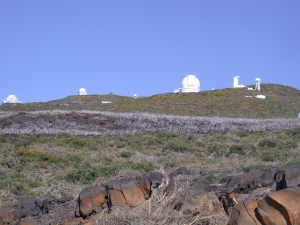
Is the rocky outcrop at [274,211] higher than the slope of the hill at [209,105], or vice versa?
the slope of the hill at [209,105]

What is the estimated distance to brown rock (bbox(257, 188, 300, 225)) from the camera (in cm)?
641

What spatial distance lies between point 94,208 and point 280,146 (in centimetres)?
1197

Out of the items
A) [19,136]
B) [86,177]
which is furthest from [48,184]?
[19,136]

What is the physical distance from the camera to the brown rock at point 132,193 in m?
8.19

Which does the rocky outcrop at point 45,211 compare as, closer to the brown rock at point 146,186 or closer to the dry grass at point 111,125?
the brown rock at point 146,186

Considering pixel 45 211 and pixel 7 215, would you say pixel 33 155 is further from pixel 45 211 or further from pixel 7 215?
pixel 45 211

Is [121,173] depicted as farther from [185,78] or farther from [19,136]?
[185,78]

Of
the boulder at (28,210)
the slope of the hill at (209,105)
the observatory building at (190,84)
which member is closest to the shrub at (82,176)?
the boulder at (28,210)

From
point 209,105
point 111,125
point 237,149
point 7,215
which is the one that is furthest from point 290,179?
point 209,105

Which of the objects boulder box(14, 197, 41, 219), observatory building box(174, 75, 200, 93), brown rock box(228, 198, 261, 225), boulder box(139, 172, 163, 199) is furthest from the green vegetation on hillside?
observatory building box(174, 75, 200, 93)

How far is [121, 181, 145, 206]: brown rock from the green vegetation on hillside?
1.67m

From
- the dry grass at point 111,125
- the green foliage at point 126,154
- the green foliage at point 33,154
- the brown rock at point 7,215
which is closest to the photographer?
the brown rock at point 7,215

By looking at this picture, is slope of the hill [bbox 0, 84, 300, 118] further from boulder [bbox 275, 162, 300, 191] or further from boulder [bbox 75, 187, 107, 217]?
boulder [bbox 275, 162, 300, 191]

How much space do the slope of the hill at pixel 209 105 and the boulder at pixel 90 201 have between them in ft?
93.2
